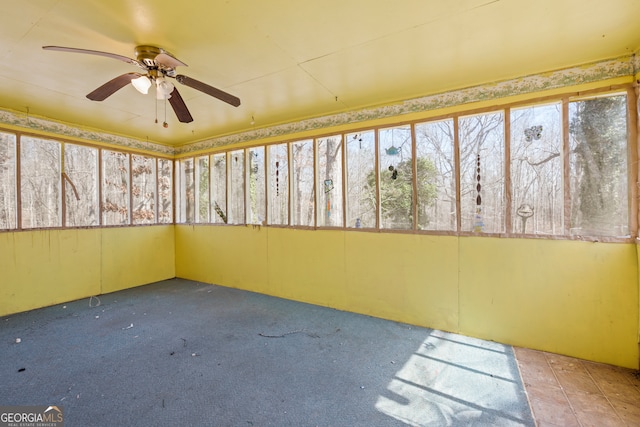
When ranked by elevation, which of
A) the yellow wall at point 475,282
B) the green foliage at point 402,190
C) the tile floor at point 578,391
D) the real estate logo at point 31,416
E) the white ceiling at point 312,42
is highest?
the white ceiling at point 312,42

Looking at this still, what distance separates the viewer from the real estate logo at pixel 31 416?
1.74 metres

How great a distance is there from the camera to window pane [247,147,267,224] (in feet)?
14.2

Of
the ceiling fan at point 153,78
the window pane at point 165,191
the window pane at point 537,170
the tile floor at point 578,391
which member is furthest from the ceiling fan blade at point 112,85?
the tile floor at point 578,391

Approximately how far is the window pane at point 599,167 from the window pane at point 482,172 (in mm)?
541

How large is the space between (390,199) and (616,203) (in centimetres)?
191

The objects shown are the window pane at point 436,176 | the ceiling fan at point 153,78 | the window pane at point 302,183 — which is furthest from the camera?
the window pane at point 302,183

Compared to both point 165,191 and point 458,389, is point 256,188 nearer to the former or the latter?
point 165,191

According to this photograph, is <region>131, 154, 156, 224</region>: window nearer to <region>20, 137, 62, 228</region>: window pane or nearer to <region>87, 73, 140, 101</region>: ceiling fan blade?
<region>20, 137, 62, 228</region>: window pane

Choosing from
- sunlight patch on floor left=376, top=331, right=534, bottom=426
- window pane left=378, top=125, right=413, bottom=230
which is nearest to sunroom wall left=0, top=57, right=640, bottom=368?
window pane left=378, top=125, right=413, bottom=230

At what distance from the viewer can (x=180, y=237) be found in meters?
5.27

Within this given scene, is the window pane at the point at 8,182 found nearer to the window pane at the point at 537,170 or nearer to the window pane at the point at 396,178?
the window pane at the point at 396,178

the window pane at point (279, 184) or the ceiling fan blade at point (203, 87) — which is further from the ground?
the ceiling fan blade at point (203, 87)

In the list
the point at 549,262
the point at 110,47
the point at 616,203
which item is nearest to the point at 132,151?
the point at 110,47

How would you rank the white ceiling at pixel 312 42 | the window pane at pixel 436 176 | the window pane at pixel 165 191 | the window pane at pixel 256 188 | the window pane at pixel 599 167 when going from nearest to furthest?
the white ceiling at pixel 312 42
the window pane at pixel 599 167
the window pane at pixel 436 176
the window pane at pixel 256 188
the window pane at pixel 165 191
